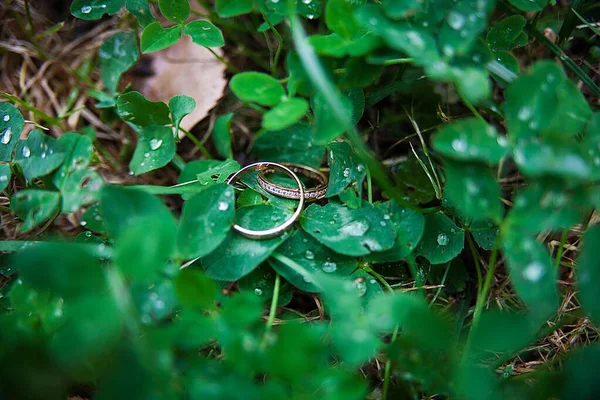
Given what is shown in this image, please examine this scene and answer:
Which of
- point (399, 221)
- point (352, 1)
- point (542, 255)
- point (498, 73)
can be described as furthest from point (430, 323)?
point (352, 1)

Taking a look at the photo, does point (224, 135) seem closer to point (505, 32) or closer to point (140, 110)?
point (140, 110)

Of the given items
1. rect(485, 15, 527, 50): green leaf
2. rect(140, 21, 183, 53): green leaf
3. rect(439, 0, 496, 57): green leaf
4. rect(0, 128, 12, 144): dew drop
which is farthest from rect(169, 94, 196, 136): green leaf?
rect(485, 15, 527, 50): green leaf

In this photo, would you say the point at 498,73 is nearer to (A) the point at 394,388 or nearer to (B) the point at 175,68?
(A) the point at 394,388

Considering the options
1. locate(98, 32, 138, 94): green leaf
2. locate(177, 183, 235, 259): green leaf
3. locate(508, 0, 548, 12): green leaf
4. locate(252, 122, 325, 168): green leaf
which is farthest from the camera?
locate(98, 32, 138, 94): green leaf

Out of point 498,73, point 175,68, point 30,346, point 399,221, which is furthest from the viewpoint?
point 175,68

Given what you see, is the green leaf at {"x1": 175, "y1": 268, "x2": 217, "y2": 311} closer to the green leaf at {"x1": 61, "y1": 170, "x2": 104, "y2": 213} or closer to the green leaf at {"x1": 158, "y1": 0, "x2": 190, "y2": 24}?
the green leaf at {"x1": 61, "y1": 170, "x2": 104, "y2": 213}

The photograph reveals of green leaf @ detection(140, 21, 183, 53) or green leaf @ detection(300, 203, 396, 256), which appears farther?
green leaf @ detection(140, 21, 183, 53)

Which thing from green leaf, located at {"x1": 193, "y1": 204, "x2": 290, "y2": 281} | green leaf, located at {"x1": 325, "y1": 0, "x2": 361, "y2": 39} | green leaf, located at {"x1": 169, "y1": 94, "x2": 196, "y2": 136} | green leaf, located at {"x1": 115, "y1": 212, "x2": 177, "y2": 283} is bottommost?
green leaf, located at {"x1": 193, "y1": 204, "x2": 290, "y2": 281}
